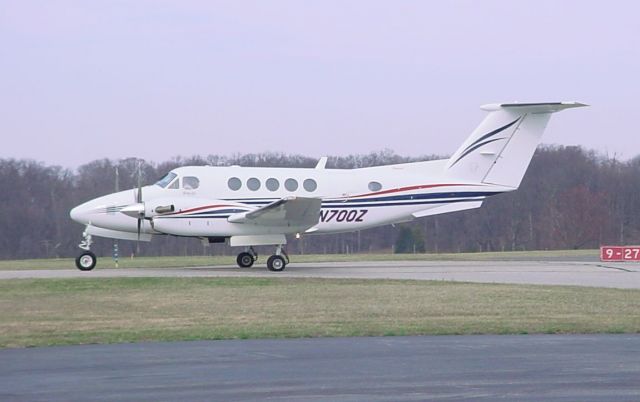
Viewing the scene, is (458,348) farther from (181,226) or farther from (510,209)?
(510,209)

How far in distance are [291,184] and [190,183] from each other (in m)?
3.13

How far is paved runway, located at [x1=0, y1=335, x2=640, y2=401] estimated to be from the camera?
10711 mm

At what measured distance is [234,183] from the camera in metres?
31.7

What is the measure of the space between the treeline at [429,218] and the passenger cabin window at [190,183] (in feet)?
115

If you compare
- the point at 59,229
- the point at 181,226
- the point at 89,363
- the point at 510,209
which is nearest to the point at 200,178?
the point at 181,226

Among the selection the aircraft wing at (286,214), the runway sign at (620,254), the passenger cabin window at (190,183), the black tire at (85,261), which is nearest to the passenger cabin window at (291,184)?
the aircraft wing at (286,214)

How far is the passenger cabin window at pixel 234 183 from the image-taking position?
3164cm

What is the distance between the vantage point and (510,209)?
85.1 meters

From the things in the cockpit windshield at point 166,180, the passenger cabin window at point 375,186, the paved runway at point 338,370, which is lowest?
the paved runway at point 338,370

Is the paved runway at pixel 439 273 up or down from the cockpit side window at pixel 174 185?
down

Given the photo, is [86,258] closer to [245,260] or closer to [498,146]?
[245,260]

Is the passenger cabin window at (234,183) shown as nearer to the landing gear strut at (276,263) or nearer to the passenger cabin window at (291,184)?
the passenger cabin window at (291,184)

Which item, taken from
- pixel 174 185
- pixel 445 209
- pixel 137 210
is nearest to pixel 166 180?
pixel 174 185

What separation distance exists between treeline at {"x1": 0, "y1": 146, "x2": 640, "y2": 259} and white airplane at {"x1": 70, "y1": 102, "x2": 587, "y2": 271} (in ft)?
104
